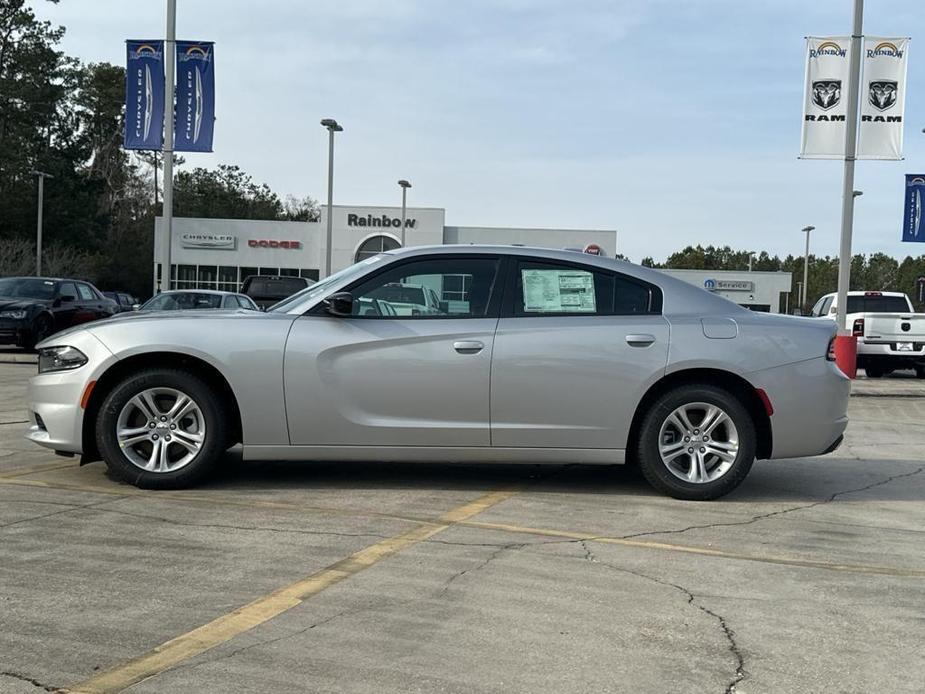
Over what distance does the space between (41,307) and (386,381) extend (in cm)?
1525

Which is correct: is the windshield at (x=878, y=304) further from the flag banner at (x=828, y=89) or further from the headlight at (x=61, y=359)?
the headlight at (x=61, y=359)

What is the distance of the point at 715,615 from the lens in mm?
4008

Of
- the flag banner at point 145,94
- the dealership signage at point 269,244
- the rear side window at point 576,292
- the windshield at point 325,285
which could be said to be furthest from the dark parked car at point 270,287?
the dealership signage at point 269,244

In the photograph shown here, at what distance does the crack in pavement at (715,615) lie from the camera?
3.33 m

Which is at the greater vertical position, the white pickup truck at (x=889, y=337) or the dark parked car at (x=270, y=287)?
the dark parked car at (x=270, y=287)

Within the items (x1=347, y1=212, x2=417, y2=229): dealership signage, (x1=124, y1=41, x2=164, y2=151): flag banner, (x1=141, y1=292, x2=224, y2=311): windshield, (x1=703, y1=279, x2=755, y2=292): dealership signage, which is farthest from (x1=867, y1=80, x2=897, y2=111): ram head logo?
(x1=703, y1=279, x2=755, y2=292): dealership signage

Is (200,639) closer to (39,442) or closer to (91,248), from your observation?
(39,442)

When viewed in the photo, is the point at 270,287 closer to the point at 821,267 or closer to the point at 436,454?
the point at 436,454

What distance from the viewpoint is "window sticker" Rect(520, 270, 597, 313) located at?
6340 mm

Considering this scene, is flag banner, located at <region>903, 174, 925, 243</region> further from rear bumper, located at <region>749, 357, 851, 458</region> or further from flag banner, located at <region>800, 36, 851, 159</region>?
rear bumper, located at <region>749, 357, 851, 458</region>

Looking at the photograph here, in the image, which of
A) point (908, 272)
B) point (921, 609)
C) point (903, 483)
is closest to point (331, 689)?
point (921, 609)

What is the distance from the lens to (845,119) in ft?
56.0

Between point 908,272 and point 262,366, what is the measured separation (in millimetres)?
120399

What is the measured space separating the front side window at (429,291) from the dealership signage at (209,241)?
5235 cm
